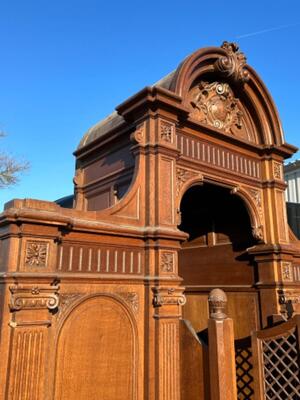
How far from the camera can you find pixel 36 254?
2.90 meters

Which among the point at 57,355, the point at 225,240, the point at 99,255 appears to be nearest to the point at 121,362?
the point at 57,355

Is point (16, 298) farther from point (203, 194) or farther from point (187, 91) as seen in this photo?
point (203, 194)

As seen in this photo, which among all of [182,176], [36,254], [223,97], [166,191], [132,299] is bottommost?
[132,299]

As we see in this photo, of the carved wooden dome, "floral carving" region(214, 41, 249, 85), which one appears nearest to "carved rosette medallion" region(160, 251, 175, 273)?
the carved wooden dome

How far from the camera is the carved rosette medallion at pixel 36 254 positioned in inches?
112

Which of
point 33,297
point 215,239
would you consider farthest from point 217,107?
point 33,297

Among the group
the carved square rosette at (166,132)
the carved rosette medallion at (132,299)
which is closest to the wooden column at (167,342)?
the carved rosette medallion at (132,299)

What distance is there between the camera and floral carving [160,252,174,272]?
3.73 metres

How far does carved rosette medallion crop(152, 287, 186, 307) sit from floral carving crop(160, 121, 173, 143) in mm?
1720

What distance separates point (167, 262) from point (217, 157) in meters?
1.85

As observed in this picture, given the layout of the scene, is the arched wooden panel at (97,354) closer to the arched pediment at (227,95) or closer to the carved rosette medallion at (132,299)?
the carved rosette medallion at (132,299)

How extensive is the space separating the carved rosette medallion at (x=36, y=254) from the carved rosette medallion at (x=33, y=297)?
0.63 feet

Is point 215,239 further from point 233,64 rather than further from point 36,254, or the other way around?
point 36,254

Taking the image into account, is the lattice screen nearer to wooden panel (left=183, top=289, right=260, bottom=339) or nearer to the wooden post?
the wooden post
